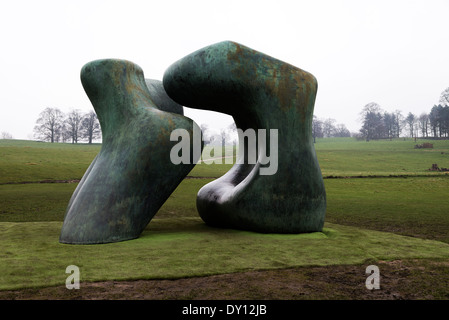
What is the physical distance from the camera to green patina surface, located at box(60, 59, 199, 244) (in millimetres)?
6527

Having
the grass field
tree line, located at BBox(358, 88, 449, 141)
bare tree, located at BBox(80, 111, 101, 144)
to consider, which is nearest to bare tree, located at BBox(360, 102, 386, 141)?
tree line, located at BBox(358, 88, 449, 141)

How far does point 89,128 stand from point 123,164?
5637cm

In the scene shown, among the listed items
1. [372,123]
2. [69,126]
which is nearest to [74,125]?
[69,126]

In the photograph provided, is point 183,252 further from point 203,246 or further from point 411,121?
point 411,121

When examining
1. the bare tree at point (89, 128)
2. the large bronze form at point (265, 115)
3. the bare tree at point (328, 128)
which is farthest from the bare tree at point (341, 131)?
the large bronze form at point (265, 115)

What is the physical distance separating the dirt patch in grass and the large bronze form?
2.75 metres

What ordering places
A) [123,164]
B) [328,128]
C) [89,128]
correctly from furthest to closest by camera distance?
[328,128] < [89,128] < [123,164]

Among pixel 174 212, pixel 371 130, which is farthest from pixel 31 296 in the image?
pixel 371 130

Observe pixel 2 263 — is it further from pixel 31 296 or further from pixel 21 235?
pixel 21 235

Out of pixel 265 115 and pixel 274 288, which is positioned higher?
pixel 265 115

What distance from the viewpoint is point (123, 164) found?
6902 millimetres

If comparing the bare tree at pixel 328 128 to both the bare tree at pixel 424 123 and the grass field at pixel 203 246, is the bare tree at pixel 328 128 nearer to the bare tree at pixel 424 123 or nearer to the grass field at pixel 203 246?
the bare tree at pixel 424 123

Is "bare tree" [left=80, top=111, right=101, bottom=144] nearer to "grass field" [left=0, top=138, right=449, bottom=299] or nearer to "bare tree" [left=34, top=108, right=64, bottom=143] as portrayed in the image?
"bare tree" [left=34, top=108, right=64, bottom=143]

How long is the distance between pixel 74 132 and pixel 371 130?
57.0m
